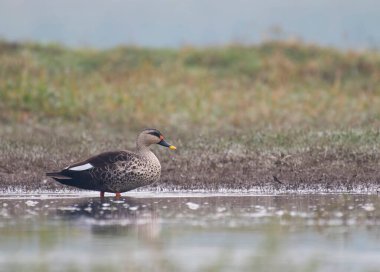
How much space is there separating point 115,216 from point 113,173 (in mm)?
2030

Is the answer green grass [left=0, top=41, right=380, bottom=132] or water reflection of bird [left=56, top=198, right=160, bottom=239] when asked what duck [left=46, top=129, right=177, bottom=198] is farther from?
green grass [left=0, top=41, right=380, bottom=132]

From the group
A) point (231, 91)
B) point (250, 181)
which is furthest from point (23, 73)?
point (250, 181)

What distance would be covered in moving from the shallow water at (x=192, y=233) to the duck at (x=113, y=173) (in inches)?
8.6

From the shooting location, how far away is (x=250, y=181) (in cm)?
1476

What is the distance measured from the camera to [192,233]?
32.9 ft

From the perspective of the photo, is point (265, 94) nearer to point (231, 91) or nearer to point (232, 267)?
point (231, 91)

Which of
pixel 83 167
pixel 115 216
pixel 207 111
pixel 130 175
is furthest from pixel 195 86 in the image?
pixel 115 216

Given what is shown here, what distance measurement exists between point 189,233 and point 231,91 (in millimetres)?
18022

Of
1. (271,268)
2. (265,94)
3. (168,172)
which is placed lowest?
(271,268)

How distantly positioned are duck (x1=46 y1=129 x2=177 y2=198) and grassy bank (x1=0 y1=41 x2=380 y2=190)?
926 mm

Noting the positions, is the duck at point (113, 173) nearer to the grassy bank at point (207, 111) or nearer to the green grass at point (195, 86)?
the grassy bank at point (207, 111)

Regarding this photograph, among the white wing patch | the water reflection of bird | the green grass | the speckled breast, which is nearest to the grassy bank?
the green grass

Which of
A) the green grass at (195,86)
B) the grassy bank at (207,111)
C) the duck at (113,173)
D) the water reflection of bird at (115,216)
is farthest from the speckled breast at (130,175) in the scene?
the green grass at (195,86)

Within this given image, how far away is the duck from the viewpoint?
13.5 meters
